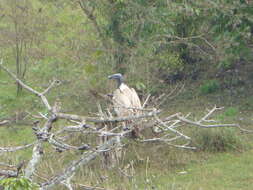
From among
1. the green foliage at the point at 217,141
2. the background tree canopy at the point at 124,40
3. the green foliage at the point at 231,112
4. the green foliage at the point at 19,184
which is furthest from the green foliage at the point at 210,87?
the green foliage at the point at 19,184

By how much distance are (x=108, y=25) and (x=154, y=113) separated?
7602 mm

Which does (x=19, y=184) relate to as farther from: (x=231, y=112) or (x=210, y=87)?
(x=210, y=87)

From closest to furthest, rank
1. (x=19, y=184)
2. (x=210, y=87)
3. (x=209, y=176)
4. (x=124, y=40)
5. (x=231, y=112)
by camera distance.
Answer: (x=19, y=184), (x=209, y=176), (x=231, y=112), (x=124, y=40), (x=210, y=87)

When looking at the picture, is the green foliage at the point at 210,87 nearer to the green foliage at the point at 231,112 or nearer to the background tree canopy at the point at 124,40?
the background tree canopy at the point at 124,40

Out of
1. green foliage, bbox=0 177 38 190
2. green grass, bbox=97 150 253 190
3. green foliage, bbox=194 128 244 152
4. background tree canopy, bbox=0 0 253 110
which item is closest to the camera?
green foliage, bbox=0 177 38 190

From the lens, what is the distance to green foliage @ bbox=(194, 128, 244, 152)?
8734mm

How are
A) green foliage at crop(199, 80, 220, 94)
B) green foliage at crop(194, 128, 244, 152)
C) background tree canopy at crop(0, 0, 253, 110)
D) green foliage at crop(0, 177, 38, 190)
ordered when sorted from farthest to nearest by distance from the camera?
green foliage at crop(199, 80, 220, 94)
background tree canopy at crop(0, 0, 253, 110)
green foliage at crop(194, 128, 244, 152)
green foliage at crop(0, 177, 38, 190)

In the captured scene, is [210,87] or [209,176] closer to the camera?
[209,176]

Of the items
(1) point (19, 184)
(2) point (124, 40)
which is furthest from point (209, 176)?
(1) point (19, 184)

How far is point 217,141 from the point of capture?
8828mm

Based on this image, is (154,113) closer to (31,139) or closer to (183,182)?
(183,182)

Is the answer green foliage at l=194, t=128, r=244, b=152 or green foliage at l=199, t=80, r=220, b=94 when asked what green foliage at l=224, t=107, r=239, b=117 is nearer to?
green foliage at l=199, t=80, r=220, b=94

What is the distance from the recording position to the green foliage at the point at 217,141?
28.7 ft

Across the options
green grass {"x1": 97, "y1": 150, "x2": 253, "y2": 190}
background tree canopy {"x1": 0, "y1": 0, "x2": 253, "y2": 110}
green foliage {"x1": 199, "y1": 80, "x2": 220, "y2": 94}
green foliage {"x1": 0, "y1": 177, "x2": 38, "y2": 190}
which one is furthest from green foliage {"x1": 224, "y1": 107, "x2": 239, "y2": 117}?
green foliage {"x1": 0, "y1": 177, "x2": 38, "y2": 190}
